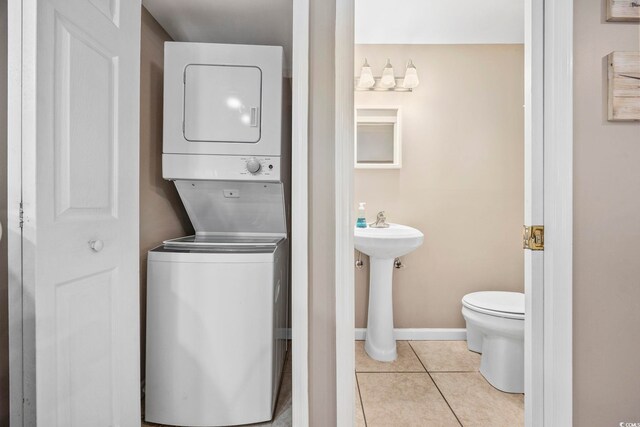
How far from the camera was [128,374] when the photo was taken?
4.17 feet

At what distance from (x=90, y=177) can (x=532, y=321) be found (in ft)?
5.45

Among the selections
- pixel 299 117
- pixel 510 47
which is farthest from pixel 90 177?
pixel 510 47

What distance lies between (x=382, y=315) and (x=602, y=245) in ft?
4.46

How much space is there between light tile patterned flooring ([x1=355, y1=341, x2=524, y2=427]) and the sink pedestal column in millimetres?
71

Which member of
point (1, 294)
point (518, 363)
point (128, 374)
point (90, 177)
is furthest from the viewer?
point (518, 363)

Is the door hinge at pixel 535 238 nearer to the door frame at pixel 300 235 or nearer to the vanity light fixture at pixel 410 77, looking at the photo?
the door frame at pixel 300 235

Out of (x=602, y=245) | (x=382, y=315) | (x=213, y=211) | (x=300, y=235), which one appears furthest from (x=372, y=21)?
(x=382, y=315)

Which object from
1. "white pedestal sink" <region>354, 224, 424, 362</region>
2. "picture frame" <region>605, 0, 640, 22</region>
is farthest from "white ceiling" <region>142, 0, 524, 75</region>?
"white pedestal sink" <region>354, 224, 424, 362</region>

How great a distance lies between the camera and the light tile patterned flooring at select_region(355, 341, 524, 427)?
1.59 metres

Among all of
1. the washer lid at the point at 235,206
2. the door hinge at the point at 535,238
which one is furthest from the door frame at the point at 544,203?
the washer lid at the point at 235,206

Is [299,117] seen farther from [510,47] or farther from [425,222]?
[510,47]

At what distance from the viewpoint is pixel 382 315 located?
219cm

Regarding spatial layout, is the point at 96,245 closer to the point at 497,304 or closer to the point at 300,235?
the point at 300,235

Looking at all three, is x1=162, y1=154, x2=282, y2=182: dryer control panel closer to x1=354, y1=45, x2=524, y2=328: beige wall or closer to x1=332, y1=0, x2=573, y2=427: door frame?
x1=332, y1=0, x2=573, y2=427: door frame
